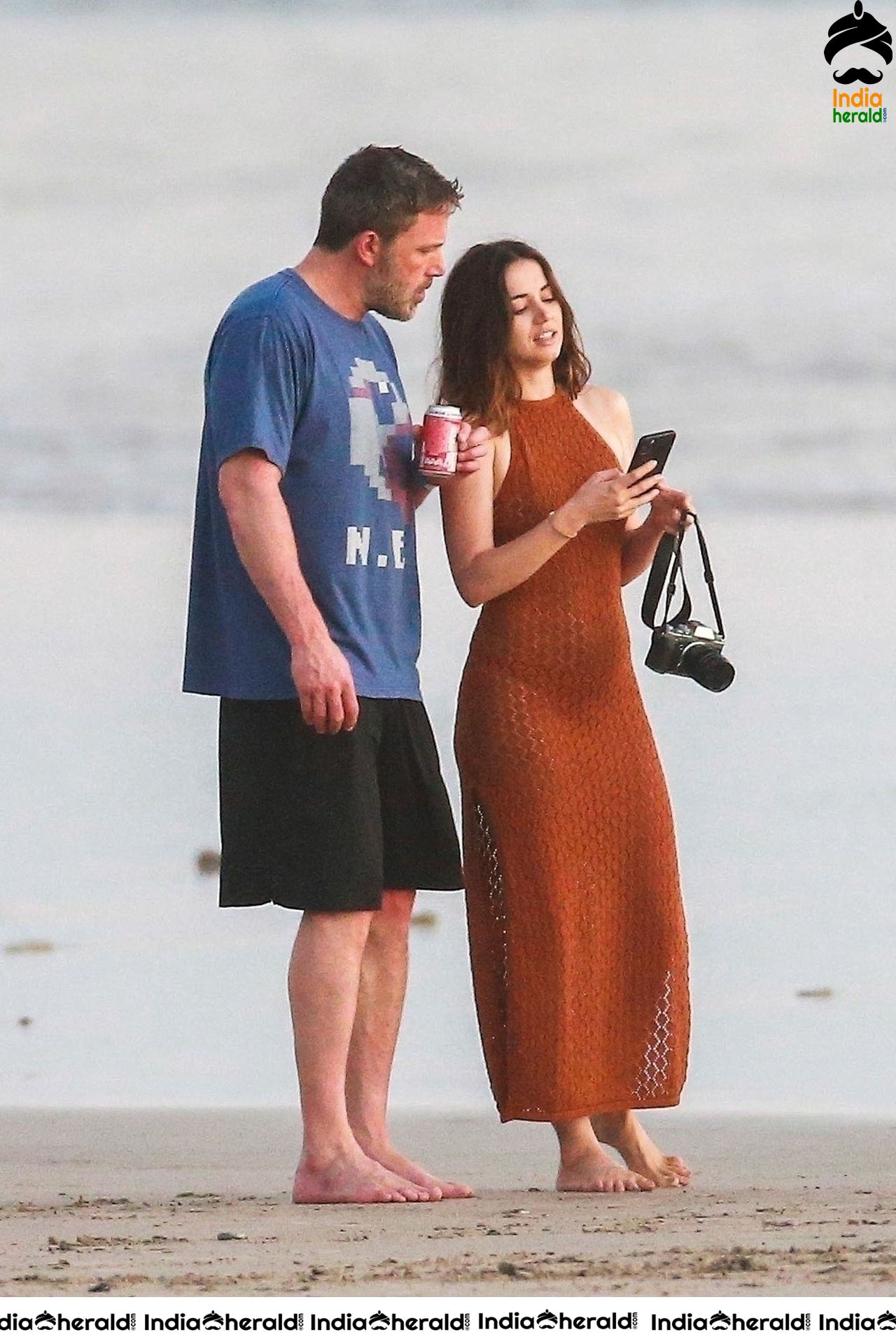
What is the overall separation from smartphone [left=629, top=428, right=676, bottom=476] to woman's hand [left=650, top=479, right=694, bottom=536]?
0.14 feet

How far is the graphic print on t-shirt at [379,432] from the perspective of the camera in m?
3.71

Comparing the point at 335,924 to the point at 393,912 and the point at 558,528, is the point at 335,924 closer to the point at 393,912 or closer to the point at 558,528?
the point at 393,912

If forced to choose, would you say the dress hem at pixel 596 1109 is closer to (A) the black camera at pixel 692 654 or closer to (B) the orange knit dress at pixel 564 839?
(B) the orange knit dress at pixel 564 839

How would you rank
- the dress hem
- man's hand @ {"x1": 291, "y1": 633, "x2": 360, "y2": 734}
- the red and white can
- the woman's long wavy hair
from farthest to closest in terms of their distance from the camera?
the woman's long wavy hair < the dress hem < the red and white can < man's hand @ {"x1": 291, "y1": 633, "x2": 360, "y2": 734}

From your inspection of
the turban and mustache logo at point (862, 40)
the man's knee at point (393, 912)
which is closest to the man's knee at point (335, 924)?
the man's knee at point (393, 912)

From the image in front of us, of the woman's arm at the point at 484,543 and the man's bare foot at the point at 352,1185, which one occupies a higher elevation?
A: the woman's arm at the point at 484,543

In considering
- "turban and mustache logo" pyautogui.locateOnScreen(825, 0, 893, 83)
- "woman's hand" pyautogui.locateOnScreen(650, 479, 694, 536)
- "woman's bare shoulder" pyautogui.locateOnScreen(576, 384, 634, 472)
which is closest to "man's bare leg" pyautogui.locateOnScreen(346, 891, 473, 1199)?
"woman's hand" pyautogui.locateOnScreen(650, 479, 694, 536)

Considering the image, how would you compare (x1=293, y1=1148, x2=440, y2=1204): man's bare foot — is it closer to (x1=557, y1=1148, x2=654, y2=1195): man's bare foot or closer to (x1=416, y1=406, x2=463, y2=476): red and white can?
(x1=557, y1=1148, x2=654, y2=1195): man's bare foot

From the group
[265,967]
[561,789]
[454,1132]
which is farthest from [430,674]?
[561,789]

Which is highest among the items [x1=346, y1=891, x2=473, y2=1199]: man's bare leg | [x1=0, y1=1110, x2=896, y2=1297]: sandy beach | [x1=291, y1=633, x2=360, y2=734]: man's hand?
[x1=291, y1=633, x2=360, y2=734]: man's hand

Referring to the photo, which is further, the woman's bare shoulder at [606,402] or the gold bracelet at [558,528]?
the woman's bare shoulder at [606,402]

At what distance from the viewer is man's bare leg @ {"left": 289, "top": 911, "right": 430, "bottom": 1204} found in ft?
11.9

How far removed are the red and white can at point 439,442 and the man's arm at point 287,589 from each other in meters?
0.24

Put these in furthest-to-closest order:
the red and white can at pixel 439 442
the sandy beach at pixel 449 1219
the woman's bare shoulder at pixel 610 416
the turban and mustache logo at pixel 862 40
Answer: the turban and mustache logo at pixel 862 40 → the woman's bare shoulder at pixel 610 416 → the red and white can at pixel 439 442 → the sandy beach at pixel 449 1219
